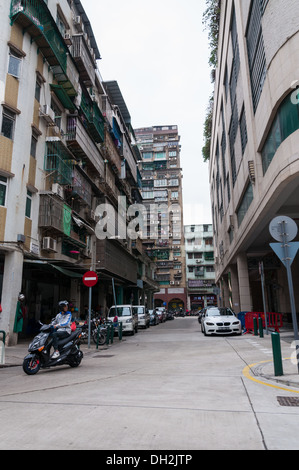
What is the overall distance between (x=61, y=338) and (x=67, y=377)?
1.30 meters

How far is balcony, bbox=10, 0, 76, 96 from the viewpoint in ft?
52.9

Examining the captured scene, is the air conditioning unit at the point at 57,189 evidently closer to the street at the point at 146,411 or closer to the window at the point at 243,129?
the window at the point at 243,129

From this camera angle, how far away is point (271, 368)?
8070mm

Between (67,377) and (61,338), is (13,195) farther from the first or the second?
(67,377)

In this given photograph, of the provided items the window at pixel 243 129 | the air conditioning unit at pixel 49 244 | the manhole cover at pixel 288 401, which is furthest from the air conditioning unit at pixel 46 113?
the manhole cover at pixel 288 401

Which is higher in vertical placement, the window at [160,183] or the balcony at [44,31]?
the window at [160,183]

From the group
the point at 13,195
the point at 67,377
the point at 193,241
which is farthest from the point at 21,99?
the point at 193,241

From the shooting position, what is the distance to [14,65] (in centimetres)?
1617

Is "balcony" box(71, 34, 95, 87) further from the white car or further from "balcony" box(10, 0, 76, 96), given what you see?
the white car

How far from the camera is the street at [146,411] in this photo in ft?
11.5

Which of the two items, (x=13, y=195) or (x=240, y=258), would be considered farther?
(x=240, y=258)

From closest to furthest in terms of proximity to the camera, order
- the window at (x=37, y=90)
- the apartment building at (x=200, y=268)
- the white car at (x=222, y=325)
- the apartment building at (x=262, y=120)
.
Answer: the apartment building at (x=262, y=120), the white car at (x=222, y=325), the window at (x=37, y=90), the apartment building at (x=200, y=268)

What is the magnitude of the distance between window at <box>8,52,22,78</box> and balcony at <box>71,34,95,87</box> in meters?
7.83

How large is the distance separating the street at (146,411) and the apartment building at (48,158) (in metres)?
8.78
